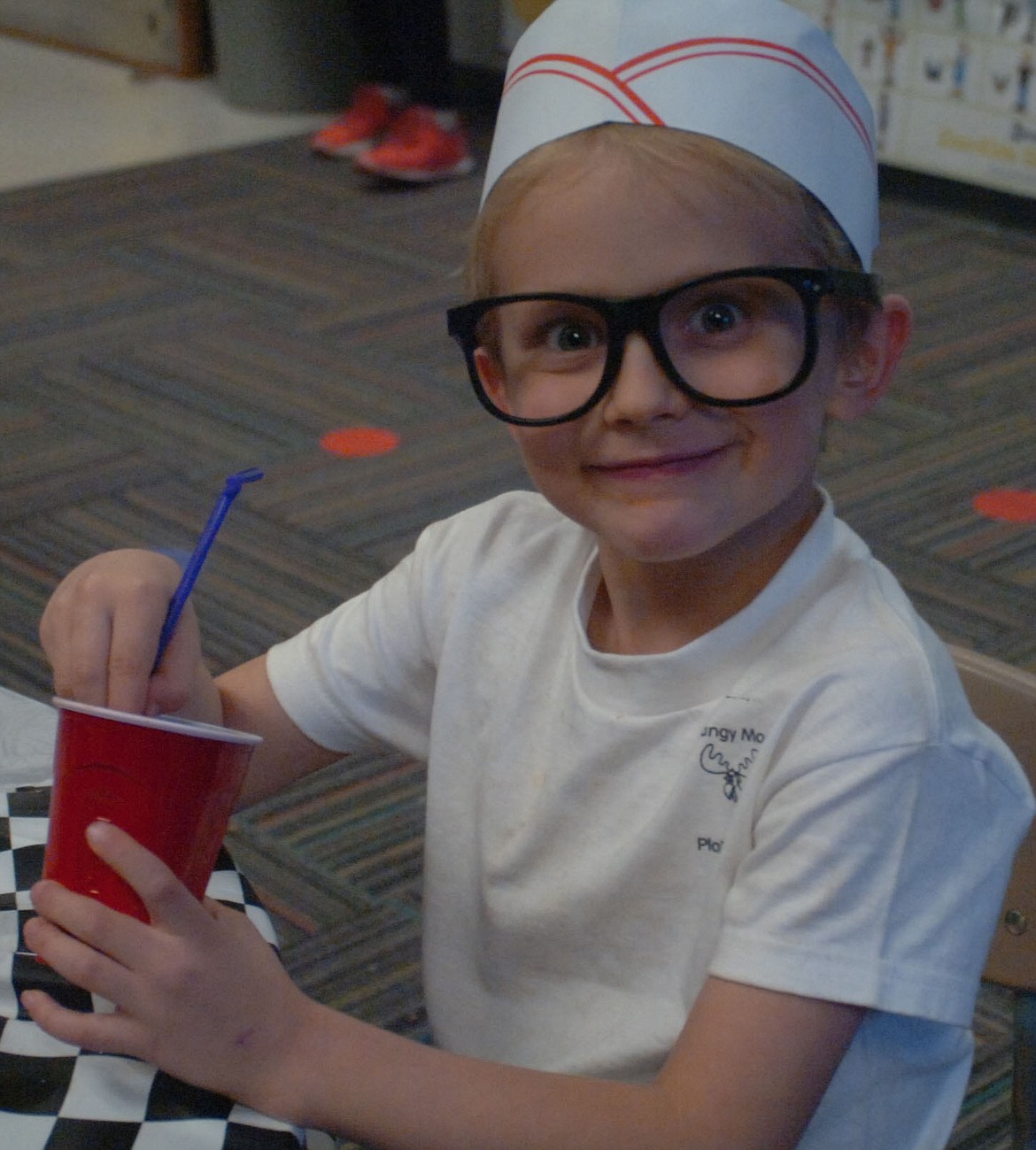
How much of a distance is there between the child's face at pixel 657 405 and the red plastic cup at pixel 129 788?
26cm

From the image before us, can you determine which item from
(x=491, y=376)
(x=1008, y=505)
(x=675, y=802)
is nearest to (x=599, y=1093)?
(x=675, y=802)

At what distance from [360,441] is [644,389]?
212 centimetres

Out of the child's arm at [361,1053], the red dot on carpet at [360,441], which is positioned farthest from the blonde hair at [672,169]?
the red dot on carpet at [360,441]

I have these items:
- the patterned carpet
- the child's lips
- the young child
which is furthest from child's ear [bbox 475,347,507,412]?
the patterned carpet

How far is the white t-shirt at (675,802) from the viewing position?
2.52 ft

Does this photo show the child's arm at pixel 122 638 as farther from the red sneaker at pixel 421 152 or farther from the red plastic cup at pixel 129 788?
the red sneaker at pixel 421 152

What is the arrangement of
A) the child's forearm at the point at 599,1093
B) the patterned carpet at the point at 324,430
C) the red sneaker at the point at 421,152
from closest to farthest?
1. the child's forearm at the point at 599,1093
2. the patterned carpet at the point at 324,430
3. the red sneaker at the point at 421,152

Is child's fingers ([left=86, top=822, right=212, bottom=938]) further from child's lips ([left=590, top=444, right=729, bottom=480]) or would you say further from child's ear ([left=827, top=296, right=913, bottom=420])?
child's ear ([left=827, top=296, right=913, bottom=420])

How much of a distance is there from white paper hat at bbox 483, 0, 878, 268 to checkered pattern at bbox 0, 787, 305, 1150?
48cm

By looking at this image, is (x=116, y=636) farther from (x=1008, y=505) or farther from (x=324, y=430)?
(x=324, y=430)

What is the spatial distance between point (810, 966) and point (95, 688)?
1.19 feet

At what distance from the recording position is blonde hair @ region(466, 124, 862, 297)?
2.72ft

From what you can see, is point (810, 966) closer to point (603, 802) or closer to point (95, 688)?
point (603, 802)

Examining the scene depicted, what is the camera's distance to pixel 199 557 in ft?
2.47
